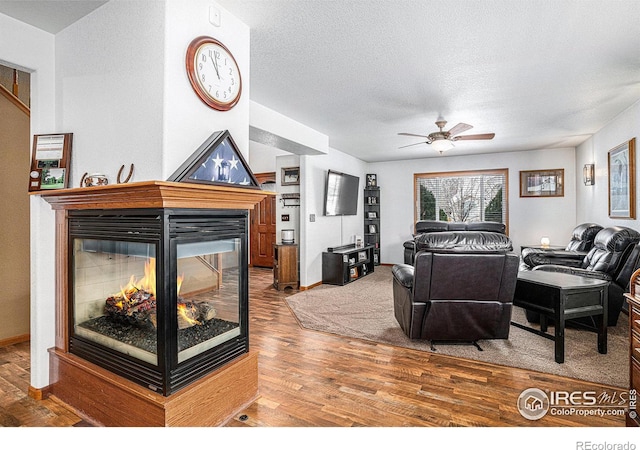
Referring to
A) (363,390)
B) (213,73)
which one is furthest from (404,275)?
(213,73)

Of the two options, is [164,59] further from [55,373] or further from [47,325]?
[55,373]

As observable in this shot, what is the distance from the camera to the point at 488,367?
2645 mm

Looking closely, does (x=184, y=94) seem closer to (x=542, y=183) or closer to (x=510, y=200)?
(x=510, y=200)

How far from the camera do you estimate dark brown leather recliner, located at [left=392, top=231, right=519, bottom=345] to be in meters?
2.75

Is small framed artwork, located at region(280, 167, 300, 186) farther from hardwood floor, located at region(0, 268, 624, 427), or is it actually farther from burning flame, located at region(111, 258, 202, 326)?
burning flame, located at region(111, 258, 202, 326)

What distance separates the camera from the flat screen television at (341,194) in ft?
19.8

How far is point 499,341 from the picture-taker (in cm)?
317

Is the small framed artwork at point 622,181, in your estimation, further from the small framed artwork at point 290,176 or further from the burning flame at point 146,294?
the burning flame at point 146,294

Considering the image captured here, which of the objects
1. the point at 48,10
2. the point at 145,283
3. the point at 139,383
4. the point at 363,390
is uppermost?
the point at 48,10

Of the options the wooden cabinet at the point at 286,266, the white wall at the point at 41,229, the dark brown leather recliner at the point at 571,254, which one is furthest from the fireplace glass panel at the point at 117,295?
the dark brown leather recliner at the point at 571,254

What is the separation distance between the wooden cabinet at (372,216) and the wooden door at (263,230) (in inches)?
83.3

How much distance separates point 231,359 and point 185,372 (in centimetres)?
33

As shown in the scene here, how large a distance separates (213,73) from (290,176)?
182 inches

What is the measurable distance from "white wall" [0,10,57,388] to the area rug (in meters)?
2.20
